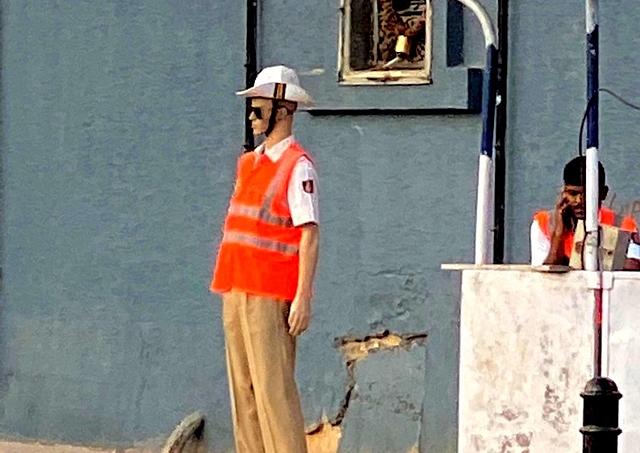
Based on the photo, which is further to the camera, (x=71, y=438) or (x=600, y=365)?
(x=71, y=438)

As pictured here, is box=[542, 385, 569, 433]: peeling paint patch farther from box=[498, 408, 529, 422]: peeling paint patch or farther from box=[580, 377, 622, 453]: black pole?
box=[580, 377, 622, 453]: black pole

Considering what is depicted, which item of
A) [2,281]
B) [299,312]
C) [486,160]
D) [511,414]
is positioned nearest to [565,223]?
[486,160]

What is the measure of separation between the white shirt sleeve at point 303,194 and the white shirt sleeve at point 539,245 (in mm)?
1087

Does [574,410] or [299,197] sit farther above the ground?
[299,197]

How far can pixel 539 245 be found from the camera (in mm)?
7785

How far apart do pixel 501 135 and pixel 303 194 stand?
169 centimetres

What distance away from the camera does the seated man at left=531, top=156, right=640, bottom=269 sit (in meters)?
7.62

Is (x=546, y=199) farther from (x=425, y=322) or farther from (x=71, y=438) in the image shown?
(x=71, y=438)

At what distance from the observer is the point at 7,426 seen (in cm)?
972

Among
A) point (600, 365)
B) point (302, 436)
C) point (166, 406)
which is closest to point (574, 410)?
point (600, 365)

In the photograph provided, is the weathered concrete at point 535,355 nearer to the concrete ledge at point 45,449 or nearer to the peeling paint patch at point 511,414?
the peeling paint patch at point 511,414

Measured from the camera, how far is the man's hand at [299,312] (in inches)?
280

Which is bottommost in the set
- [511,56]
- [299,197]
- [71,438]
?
[71,438]

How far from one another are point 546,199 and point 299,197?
→ 1.77m
